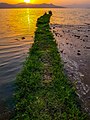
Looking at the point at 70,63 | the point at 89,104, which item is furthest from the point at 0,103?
the point at 70,63

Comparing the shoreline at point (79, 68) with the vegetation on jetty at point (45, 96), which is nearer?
the vegetation on jetty at point (45, 96)

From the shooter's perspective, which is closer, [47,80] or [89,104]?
[89,104]

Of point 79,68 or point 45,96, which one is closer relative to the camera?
point 45,96

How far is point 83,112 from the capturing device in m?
11.9

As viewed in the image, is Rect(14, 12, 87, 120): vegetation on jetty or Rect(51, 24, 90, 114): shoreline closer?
Rect(14, 12, 87, 120): vegetation on jetty

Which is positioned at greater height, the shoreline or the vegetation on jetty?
the vegetation on jetty

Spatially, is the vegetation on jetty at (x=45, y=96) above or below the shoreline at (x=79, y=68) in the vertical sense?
above

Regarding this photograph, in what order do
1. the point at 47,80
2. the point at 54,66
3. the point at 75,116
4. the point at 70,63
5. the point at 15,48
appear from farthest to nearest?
the point at 15,48 → the point at 70,63 → the point at 54,66 → the point at 47,80 → the point at 75,116

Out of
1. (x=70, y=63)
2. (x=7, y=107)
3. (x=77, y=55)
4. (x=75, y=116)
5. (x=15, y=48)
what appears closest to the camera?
(x=75, y=116)

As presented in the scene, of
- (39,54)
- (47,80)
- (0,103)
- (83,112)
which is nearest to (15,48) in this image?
(39,54)

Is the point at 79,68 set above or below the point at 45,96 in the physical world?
below

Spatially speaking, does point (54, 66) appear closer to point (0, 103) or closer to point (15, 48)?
point (0, 103)

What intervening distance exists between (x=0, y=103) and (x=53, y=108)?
3.00 m

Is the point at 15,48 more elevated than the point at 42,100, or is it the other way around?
the point at 42,100
